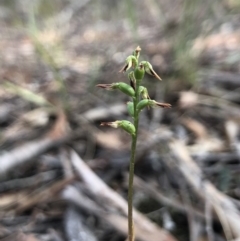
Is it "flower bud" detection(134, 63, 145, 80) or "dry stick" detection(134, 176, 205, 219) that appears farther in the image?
"dry stick" detection(134, 176, 205, 219)

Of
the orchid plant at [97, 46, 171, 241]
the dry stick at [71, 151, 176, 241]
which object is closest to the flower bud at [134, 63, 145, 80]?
the orchid plant at [97, 46, 171, 241]

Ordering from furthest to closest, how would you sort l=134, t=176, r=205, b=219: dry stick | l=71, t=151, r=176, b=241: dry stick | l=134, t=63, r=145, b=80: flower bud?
1. l=134, t=176, r=205, b=219: dry stick
2. l=71, t=151, r=176, b=241: dry stick
3. l=134, t=63, r=145, b=80: flower bud

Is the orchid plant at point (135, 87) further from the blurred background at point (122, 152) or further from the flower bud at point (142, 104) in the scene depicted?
the blurred background at point (122, 152)

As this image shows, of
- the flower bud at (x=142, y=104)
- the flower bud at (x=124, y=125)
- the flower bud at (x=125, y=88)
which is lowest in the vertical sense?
the flower bud at (x=124, y=125)

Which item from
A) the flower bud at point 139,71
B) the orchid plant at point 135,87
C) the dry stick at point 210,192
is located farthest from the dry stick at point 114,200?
the flower bud at point 139,71

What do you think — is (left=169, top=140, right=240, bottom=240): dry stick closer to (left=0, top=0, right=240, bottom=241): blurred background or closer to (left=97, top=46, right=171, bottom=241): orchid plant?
(left=0, top=0, right=240, bottom=241): blurred background

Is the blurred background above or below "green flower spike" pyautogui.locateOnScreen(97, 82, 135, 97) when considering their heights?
above

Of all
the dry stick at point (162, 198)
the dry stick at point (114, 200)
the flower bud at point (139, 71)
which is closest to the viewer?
the flower bud at point (139, 71)

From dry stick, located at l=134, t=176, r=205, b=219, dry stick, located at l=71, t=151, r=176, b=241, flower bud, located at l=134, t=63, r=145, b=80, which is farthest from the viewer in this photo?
dry stick, located at l=134, t=176, r=205, b=219

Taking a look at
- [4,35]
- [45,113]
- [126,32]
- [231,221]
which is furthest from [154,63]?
[4,35]
